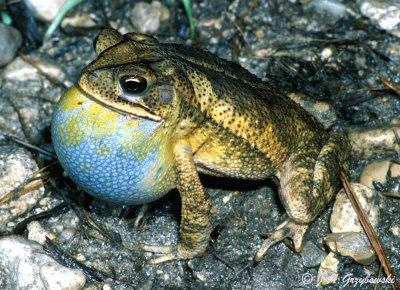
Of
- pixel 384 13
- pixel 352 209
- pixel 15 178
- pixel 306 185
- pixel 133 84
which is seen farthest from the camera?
pixel 384 13

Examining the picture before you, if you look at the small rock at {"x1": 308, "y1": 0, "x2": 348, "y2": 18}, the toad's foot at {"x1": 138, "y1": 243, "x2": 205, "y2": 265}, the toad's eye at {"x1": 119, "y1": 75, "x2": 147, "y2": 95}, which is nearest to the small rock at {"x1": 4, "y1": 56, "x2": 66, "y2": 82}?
the toad's eye at {"x1": 119, "y1": 75, "x2": 147, "y2": 95}

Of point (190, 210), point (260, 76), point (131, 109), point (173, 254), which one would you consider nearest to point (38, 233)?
point (173, 254)

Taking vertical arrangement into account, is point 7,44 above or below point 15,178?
above

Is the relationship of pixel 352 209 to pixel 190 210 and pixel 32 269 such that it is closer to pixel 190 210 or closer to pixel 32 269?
pixel 190 210

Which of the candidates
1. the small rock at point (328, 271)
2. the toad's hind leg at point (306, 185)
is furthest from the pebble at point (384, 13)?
the small rock at point (328, 271)

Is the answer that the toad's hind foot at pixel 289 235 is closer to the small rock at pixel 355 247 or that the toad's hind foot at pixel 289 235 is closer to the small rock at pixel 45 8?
the small rock at pixel 355 247

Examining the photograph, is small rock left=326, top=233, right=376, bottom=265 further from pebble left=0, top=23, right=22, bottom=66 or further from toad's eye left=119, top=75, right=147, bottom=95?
pebble left=0, top=23, right=22, bottom=66

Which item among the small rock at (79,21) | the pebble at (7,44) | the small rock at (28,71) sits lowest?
the small rock at (28,71)

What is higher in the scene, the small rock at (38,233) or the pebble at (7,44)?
the pebble at (7,44)
